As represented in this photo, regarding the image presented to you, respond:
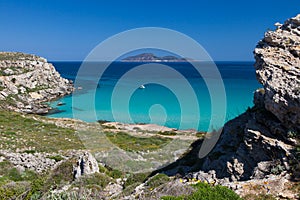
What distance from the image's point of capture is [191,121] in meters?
48.4

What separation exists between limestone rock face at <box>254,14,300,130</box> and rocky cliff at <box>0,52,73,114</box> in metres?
48.7

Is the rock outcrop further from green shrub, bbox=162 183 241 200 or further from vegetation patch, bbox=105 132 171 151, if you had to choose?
vegetation patch, bbox=105 132 171 151

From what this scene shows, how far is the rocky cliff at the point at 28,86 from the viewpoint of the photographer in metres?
53.9

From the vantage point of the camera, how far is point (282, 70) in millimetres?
9875

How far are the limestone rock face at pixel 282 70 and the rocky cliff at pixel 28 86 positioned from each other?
160ft

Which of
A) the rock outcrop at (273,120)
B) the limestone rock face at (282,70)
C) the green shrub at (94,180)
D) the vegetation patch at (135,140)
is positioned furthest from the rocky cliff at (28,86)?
the limestone rock face at (282,70)

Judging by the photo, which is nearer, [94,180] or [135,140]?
[94,180]

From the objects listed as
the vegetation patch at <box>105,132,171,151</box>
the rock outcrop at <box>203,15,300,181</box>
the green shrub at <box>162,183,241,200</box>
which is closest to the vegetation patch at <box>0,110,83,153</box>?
the vegetation patch at <box>105,132,171,151</box>

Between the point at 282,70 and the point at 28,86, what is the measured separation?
68399 mm

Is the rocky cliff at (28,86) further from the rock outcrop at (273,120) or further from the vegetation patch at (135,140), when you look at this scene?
the rock outcrop at (273,120)

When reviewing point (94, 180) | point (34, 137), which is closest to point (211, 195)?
point (94, 180)

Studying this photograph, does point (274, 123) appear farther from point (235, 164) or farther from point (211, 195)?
point (211, 195)

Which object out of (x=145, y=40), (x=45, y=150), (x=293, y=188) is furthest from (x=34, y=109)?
(x=293, y=188)

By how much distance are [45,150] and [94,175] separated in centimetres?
Result: 1022
